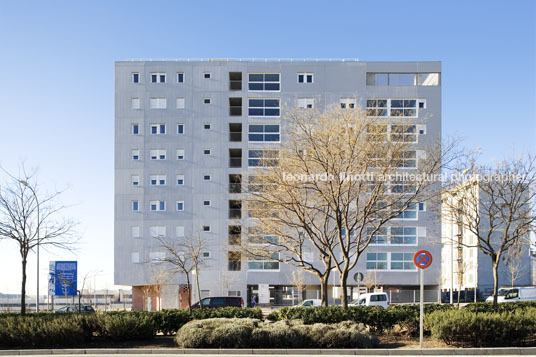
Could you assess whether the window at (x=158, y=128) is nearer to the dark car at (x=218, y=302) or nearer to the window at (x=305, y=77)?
the window at (x=305, y=77)

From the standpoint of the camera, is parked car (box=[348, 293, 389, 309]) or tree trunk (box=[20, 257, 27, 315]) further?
parked car (box=[348, 293, 389, 309])

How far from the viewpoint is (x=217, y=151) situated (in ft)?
190

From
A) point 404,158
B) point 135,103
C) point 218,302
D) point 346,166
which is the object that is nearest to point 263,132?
point 135,103

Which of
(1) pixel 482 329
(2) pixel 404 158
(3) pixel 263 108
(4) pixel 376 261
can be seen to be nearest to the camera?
(1) pixel 482 329

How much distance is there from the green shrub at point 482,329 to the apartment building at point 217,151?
40.1 meters

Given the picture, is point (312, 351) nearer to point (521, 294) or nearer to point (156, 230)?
point (521, 294)

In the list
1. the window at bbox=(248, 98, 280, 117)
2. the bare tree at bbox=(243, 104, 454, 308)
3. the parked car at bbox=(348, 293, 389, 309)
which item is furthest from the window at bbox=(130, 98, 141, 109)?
the bare tree at bbox=(243, 104, 454, 308)

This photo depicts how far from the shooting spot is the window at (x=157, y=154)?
57875 millimetres

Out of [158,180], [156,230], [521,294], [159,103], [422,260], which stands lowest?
[521,294]

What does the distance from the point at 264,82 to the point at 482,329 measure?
45.9 metres

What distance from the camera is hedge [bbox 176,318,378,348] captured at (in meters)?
16.3

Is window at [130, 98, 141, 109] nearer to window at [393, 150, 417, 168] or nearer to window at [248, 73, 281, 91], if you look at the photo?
window at [248, 73, 281, 91]

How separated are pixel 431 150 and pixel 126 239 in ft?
130

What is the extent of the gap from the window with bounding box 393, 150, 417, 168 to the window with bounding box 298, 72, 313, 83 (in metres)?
35.8
